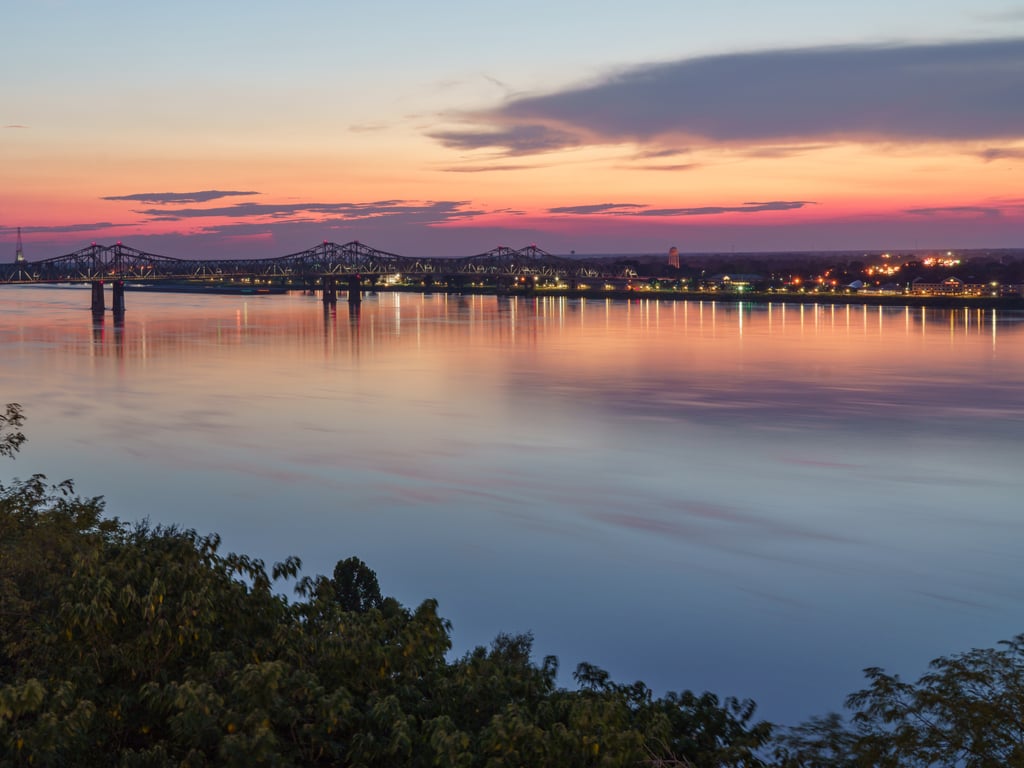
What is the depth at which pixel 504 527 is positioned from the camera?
24766mm

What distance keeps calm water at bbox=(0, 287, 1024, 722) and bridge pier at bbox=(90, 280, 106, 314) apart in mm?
53986

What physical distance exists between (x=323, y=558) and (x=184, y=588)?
13.5 m

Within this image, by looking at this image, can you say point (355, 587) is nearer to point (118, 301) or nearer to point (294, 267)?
point (118, 301)

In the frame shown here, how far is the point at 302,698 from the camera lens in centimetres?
805

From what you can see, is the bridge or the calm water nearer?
the calm water

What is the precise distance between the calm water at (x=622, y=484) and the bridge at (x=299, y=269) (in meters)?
67.2

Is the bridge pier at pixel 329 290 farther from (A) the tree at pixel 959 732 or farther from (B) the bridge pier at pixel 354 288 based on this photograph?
(A) the tree at pixel 959 732

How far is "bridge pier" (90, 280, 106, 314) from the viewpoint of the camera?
393ft

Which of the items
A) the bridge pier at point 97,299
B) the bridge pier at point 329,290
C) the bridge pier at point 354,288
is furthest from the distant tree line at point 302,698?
the bridge pier at point 354,288

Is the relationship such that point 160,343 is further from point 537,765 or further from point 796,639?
point 537,765

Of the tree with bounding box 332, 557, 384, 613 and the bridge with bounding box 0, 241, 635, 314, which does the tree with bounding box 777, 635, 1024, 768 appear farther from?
the bridge with bounding box 0, 241, 635, 314

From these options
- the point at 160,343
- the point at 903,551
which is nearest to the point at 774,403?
the point at 903,551

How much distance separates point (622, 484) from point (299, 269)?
137 metres

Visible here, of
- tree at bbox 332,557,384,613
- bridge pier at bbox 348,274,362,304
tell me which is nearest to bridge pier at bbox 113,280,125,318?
bridge pier at bbox 348,274,362,304
